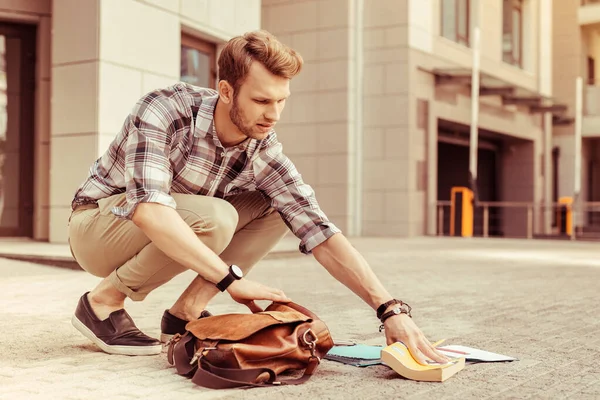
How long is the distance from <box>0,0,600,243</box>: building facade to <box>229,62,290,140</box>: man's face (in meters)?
7.49

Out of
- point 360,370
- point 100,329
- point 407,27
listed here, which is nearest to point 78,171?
point 100,329

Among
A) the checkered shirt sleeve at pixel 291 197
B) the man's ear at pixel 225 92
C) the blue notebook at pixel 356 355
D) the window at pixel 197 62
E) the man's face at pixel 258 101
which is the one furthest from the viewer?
Result: the window at pixel 197 62

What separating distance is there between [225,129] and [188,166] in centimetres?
22

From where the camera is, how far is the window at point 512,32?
2258 cm

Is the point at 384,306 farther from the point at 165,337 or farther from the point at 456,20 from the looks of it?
the point at 456,20

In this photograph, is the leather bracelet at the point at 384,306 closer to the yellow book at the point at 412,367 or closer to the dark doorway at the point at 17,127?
the yellow book at the point at 412,367

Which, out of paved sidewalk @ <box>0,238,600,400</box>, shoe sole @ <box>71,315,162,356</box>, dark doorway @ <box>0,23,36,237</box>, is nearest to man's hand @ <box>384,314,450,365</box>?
paved sidewalk @ <box>0,238,600,400</box>

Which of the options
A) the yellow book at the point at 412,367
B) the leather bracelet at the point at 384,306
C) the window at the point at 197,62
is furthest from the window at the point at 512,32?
the yellow book at the point at 412,367

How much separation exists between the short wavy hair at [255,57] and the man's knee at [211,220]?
0.50m

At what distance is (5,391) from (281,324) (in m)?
0.92

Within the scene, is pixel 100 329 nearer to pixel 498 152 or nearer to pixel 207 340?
pixel 207 340

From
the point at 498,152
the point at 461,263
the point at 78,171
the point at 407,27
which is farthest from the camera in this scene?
the point at 498,152

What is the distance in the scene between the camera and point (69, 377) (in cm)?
279

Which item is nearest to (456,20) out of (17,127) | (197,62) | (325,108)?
(325,108)
